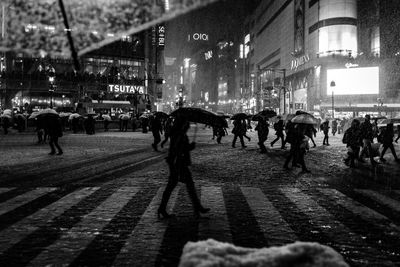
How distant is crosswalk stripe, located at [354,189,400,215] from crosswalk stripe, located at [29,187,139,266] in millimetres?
4781

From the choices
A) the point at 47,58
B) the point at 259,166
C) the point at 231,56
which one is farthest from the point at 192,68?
the point at 259,166

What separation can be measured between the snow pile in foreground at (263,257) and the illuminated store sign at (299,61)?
2953 inches

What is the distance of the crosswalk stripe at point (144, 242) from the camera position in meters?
4.25

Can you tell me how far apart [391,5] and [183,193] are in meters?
71.1

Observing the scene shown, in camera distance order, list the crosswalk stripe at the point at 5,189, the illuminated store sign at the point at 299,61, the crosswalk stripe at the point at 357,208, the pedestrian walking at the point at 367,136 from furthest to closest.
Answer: the illuminated store sign at the point at 299,61, the pedestrian walking at the point at 367,136, the crosswalk stripe at the point at 5,189, the crosswalk stripe at the point at 357,208

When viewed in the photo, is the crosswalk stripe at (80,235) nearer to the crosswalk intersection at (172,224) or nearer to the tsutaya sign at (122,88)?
the crosswalk intersection at (172,224)

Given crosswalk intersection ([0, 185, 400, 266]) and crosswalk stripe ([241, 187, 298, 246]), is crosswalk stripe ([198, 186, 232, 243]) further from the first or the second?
crosswalk stripe ([241, 187, 298, 246])

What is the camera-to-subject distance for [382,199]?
791 cm

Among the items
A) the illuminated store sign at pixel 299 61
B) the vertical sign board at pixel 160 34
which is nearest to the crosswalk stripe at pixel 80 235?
the illuminated store sign at pixel 299 61

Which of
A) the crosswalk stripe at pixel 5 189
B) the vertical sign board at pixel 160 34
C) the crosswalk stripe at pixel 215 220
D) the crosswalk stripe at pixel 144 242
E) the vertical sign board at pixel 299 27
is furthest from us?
the vertical sign board at pixel 160 34

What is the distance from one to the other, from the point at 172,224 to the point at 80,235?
4.22 feet

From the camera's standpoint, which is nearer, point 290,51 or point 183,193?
point 183,193

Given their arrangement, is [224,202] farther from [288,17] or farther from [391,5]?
[288,17]

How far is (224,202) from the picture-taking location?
7.49m
